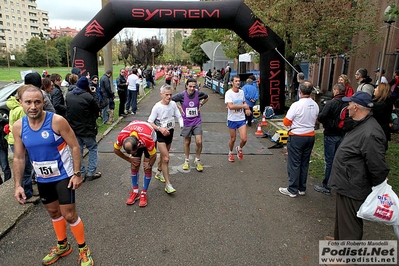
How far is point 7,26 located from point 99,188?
114853 mm

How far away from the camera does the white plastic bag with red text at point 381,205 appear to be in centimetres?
262

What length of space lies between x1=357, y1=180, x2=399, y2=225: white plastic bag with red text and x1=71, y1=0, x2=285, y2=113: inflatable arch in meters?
8.73

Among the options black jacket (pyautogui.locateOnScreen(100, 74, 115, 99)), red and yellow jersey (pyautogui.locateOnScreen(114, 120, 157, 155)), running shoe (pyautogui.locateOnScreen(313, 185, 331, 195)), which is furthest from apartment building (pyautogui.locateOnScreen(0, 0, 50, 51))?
running shoe (pyautogui.locateOnScreen(313, 185, 331, 195))

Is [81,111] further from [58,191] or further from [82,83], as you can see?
[58,191]

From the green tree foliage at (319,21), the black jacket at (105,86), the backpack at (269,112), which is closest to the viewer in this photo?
the black jacket at (105,86)

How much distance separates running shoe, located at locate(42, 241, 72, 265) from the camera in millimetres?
2967

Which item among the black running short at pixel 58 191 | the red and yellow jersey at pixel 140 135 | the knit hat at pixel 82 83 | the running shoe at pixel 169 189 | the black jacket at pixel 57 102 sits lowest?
the running shoe at pixel 169 189

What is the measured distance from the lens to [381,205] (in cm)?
263

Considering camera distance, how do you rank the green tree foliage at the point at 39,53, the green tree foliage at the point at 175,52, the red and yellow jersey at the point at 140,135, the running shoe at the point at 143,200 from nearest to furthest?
the red and yellow jersey at the point at 140,135
the running shoe at the point at 143,200
the green tree foliage at the point at 39,53
the green tree foliage at the point at 175,52

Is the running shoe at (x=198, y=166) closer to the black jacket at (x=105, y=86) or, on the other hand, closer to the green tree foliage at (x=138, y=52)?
the black jacket at (x=105, y=86)

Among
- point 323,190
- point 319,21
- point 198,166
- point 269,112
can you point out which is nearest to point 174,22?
point 269,112

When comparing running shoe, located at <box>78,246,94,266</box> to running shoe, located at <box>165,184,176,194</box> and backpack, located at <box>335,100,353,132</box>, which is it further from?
backpack, located at <box>335,100,353,132</box>

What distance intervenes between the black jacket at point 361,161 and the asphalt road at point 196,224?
0.98 m


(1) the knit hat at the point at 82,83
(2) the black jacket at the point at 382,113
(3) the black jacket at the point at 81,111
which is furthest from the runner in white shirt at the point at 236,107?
(1) the knit hat at the point at 82,83
